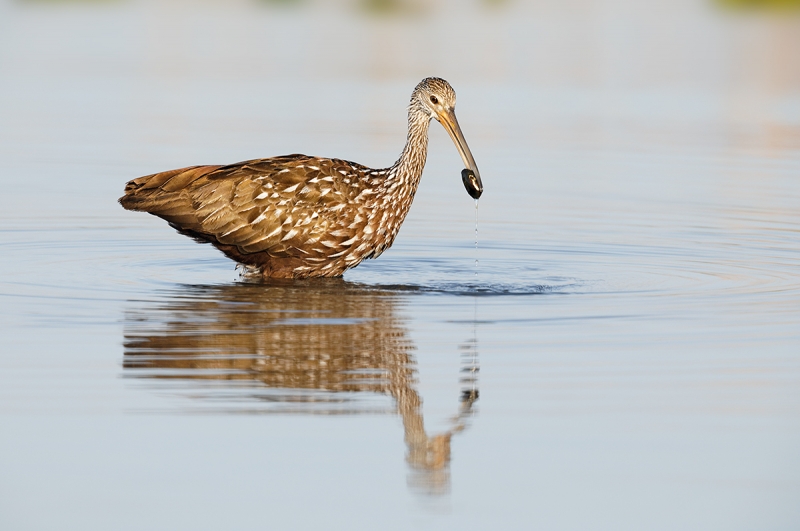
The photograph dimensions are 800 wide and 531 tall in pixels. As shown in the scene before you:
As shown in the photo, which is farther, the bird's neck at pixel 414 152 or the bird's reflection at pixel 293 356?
the bird's neck at pixel 414 152

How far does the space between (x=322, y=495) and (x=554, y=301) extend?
5600 mm

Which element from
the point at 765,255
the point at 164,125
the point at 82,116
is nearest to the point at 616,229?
the point at 765,255

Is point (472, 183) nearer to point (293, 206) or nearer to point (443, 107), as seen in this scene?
point (443, 107)

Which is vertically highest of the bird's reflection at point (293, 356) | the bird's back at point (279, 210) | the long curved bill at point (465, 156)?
the long curved bill at point (465, 156)

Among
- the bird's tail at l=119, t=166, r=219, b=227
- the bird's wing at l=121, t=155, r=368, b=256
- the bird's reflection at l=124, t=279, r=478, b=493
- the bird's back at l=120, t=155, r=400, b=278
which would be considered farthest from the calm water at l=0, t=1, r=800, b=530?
the bird's tail at l=119, t=166, r=219, b=227

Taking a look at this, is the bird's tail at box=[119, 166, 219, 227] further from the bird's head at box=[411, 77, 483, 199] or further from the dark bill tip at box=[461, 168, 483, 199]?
the dark bill tip at box=[461, 168, 483, 199]

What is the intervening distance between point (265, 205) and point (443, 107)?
5.91ft

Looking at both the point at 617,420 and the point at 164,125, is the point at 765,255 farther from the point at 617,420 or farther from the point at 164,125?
the point at 164,125

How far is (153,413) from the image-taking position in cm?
924

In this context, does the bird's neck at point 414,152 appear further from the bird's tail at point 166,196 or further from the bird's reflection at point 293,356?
the bird's tail at point 166,196

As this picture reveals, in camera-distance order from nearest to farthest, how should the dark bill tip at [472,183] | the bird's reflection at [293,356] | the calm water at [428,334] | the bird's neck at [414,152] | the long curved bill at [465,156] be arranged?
1. the calm water at [428,334]
2. the bird's reflection at [293,356]
3. the long curved bill at [465,156]
4. the dark bill tip at [472,183]
5. the bird's neck at [414,152]

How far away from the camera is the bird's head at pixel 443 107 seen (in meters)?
14.4

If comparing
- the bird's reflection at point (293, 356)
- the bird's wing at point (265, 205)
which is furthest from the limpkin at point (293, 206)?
the bird's reflection at point (293, 356)

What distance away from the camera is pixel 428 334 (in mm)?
11703
